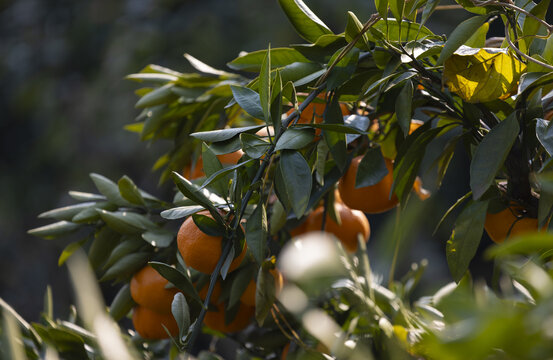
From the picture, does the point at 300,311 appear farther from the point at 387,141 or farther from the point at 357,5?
the point at 357,5

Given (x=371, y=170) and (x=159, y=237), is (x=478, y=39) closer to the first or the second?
(x=371, y=170)

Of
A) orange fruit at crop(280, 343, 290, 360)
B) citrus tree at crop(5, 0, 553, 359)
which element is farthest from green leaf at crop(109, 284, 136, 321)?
orange fruit at crop(280, 343, 290, 360)

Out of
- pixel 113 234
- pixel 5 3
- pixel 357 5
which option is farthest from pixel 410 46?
pixel 5 3

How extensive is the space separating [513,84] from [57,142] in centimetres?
249

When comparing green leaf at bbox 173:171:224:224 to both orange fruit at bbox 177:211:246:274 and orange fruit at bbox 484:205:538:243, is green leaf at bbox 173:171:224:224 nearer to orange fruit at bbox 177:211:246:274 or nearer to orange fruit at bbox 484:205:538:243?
orange fruit at bbox 177:211:246:274

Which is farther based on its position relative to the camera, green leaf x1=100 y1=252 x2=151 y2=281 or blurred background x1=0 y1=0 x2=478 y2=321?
blurred background x1=0 y1=0 x2=478 y2=321

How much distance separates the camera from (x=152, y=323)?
409 millimetres

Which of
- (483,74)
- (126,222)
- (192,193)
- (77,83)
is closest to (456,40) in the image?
(483,74)

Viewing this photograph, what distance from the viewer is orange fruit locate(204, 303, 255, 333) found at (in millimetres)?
405

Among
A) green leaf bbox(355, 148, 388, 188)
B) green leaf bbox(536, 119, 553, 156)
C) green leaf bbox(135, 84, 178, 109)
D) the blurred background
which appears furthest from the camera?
the blurred background

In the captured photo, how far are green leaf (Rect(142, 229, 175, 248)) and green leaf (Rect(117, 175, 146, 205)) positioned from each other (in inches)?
1.4

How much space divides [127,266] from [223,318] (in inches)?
3.2

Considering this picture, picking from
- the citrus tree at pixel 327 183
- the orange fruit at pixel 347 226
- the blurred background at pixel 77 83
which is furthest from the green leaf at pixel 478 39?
the blurred background at pixel 77 83

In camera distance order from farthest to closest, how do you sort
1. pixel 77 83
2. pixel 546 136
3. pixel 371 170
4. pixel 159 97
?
pixel 77 83
pixel 159 97
pixel 371 170
pixel 546 136
